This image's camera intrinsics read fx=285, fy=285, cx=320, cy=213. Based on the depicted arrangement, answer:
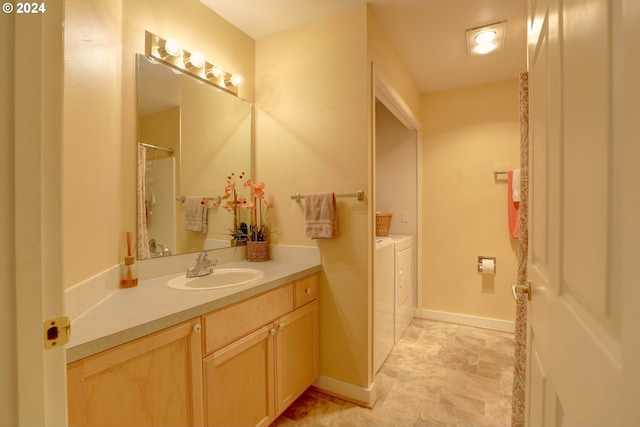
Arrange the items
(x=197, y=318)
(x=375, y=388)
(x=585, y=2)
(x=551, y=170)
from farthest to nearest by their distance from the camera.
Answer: (x=375, y=388) < (x=197, y=318) < (x=551, y=170) < (x=585, y=2)

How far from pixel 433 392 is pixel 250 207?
178 centimetres

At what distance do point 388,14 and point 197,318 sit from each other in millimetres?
2121

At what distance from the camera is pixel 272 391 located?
4.96 ft

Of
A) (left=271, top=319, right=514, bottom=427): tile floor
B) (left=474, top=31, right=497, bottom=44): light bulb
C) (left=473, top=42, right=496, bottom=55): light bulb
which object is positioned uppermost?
(left=474, top=31, right=497, bottom=44): light bulb

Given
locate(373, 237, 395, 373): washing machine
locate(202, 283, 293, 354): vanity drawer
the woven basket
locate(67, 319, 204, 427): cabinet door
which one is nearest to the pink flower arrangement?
locate(202, 283, 293, 354): vanity drawer

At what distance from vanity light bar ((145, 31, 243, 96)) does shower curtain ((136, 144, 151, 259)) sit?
0.55 metres

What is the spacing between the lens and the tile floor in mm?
1680

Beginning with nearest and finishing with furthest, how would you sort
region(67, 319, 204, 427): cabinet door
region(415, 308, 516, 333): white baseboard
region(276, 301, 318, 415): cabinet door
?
region(67, 319, 204, 427): cabinet door
region(276, 301, 318, 415): cabinet door
region(415, 308, 516, 333): white baseboard

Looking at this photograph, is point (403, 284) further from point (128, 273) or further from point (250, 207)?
point (128, 273)

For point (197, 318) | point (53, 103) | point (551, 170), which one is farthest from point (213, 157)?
point (551, 170)

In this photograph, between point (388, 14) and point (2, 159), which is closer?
point (2, 159)

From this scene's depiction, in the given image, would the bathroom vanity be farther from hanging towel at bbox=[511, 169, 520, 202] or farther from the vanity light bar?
hanging towel at bbox=[511, 169, 520, 202]

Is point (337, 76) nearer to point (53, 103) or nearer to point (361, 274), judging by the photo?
point (361, 274)

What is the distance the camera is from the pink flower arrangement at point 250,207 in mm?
2010
